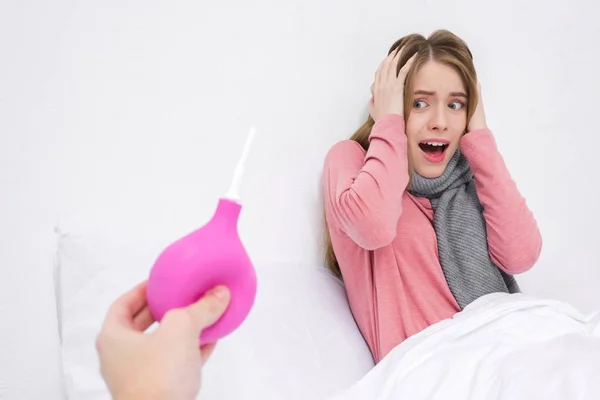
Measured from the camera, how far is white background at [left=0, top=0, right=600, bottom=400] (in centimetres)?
94

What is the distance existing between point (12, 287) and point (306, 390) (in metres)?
0.44

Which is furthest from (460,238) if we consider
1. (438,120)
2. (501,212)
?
(438,120)

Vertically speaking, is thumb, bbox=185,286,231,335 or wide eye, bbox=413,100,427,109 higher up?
wide eye, bbox=413,100,427,109

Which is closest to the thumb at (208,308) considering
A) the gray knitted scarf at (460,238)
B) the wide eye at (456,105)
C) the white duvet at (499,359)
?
the white duvet at (499,359)

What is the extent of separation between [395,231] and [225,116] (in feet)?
1.16

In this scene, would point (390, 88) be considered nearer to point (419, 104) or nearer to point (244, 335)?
point (419, 104)

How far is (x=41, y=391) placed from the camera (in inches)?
36.0

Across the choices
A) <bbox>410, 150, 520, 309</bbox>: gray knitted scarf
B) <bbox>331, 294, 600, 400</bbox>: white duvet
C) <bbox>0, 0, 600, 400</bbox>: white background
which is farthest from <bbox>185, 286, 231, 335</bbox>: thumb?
<bbox>410, 150, 520, 309</bbox>: gray knitted scarf

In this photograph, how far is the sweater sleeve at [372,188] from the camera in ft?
3.59

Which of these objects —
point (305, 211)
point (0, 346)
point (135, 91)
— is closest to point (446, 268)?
point (305, 211)

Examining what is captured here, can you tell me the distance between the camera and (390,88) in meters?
1.21

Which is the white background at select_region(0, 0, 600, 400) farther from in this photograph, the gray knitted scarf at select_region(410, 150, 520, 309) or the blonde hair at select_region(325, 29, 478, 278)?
the gray knitted scarf at select_region(410, 150, 520, 309)

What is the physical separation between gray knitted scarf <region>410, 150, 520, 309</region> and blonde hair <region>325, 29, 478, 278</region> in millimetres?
133

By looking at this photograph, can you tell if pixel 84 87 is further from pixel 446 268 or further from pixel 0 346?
pixel 446 268
